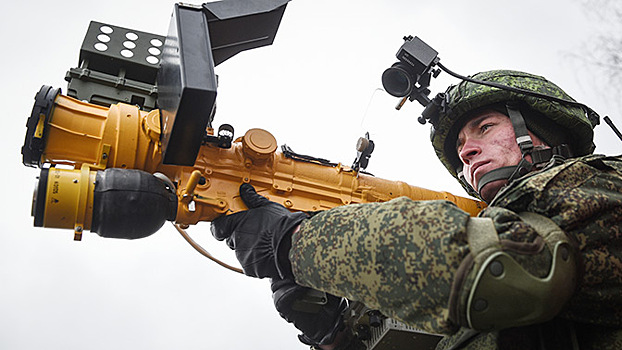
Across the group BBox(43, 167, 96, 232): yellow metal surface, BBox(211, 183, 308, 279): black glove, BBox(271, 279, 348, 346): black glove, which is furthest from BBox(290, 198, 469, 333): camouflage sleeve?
BBox(43, 167, 96, 232): yellow metal surface

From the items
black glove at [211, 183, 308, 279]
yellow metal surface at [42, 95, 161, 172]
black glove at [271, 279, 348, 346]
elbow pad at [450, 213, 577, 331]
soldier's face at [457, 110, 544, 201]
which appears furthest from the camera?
yellow metal surface at [42, 95, 161, 172]

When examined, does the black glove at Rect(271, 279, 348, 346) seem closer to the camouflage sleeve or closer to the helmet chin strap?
the helmet chin strap

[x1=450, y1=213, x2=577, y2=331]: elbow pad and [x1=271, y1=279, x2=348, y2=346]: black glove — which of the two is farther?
[x1=271, y1=279, x2=348, y2=346]: black glove

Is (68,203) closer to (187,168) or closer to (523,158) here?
(187,168)

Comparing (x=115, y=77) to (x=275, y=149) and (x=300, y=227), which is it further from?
(x=300, y=227)

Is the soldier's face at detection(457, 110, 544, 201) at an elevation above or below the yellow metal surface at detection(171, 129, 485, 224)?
above

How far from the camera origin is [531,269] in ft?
5.53

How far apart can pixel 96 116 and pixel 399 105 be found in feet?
6.39

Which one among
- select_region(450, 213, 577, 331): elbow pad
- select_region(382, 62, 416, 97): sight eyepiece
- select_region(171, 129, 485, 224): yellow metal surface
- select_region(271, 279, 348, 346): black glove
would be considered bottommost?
select_region(271, 279, 348, 346): black glove

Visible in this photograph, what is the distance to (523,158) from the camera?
9.81ft

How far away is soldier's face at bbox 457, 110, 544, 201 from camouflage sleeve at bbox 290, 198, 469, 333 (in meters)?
1.33

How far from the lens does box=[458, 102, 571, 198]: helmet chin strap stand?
2986 mm

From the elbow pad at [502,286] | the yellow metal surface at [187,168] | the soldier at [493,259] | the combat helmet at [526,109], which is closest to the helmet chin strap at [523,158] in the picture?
the combat helmet at [526,109]

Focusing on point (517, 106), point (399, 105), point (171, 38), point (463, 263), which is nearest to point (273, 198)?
point (399, 105)
